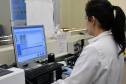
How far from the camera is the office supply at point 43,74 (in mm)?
1224

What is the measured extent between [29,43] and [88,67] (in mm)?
824

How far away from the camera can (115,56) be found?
0.95m

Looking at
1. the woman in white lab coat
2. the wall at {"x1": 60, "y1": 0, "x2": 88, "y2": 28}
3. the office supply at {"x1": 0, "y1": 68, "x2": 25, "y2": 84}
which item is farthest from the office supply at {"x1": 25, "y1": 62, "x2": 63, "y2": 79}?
the wall at {"x1": 60, "y1": 0, "x2": 88, "y2": 28}

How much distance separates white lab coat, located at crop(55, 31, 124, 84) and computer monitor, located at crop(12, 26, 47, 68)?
26.4 inches

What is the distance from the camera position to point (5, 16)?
1.77 meters

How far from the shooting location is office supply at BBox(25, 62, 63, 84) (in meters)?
1.22

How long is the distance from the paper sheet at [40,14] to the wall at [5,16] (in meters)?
0.24

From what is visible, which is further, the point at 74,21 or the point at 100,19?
the point at 74,21

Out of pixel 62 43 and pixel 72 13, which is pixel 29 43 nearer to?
pixel 62 43

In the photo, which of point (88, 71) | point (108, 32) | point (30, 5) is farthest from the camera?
point (30, 5)

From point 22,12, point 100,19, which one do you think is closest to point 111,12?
point 100,19

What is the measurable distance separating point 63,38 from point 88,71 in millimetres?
1259

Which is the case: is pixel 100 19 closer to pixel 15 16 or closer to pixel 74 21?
pixel 15 16

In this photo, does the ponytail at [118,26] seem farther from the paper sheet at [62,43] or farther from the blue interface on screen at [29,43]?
the paper sheet at [62,43]
